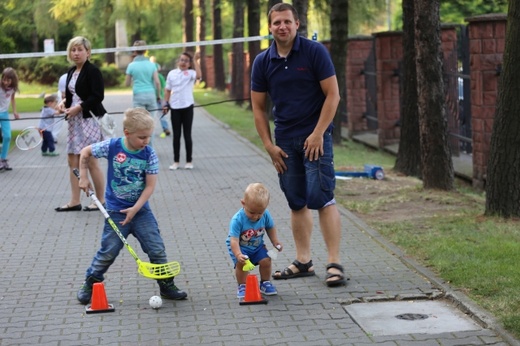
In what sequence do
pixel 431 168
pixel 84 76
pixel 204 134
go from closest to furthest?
1. pixel 84 76
2. pixel 431 168
3. pixel 204 134

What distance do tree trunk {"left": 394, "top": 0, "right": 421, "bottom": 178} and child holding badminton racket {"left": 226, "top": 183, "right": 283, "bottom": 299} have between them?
7.98m

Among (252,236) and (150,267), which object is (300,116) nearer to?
(252,236)

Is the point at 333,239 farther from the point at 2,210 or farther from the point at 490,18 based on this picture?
the point at 490,18

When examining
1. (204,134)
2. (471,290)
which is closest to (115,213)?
(471,290)

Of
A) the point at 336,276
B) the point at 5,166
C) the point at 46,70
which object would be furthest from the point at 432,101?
the point at 46,70

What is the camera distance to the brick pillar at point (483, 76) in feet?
44.9

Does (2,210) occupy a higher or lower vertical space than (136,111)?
lower

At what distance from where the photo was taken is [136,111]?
7359mm

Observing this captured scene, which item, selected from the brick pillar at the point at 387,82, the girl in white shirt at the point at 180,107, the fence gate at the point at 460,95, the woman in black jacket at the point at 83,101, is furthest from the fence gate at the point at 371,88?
the woman in black jacket at the point at 83,101

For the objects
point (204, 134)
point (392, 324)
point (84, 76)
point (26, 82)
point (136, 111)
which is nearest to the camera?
point (392, 324)

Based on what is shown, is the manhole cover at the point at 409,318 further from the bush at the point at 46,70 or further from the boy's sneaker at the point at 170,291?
the bush at the point at 46,70

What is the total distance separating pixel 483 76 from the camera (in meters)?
14.0

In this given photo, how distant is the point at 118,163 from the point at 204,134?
16032 millimetres

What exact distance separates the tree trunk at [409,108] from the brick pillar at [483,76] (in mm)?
1022
